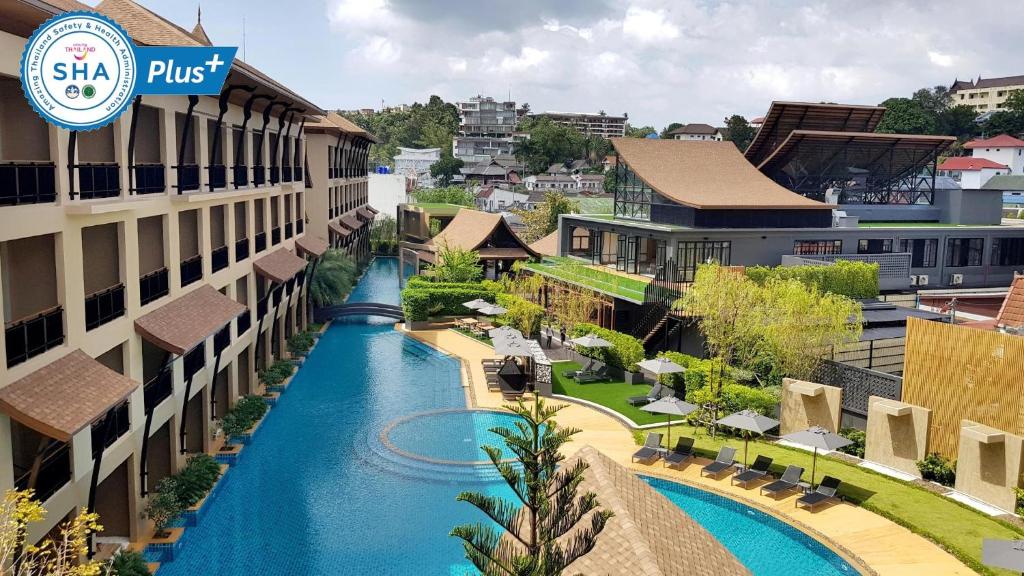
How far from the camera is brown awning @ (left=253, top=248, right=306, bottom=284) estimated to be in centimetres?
2777

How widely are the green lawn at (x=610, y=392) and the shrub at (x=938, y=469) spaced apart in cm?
769

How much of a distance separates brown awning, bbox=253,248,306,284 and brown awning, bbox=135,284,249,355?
570 centimetres

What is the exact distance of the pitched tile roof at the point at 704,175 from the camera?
37875 millimetres

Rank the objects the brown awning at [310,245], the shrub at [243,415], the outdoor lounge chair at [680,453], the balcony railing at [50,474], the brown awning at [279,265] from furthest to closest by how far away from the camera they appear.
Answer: the brown awning at [310,245] → the brown awning at [279,265] → the shrub at [243,415] → the outdoor lounge chair at [680,453] → the balcony railing at [50,474]

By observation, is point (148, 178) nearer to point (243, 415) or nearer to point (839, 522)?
point (243, 415)

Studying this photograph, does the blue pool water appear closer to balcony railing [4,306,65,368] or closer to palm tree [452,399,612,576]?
palm tree [452,399,612,576]

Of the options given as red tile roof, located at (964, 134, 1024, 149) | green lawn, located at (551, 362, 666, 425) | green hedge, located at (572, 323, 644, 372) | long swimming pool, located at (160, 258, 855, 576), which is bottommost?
long swimming pool, located at (160, 258, 855, 576)

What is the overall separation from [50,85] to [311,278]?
27.4m

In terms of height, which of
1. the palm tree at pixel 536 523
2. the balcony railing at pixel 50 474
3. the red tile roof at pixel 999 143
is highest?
the red tile roof at pixel 999 143

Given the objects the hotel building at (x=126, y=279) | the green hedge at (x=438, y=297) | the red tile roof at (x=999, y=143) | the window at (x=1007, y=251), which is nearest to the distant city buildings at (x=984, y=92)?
the red tile roof at (x=999, y=143)

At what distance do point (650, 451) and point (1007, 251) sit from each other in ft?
105

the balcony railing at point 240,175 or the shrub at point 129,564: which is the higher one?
the balcony railing at point 240,175

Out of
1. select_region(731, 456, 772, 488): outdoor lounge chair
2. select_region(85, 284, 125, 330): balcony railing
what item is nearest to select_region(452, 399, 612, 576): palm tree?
select_region(85, 284, 125, 330): balcony railing

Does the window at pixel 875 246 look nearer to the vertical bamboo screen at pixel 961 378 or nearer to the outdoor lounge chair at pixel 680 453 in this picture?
the vertical bamboo screen at pixel 961 378
